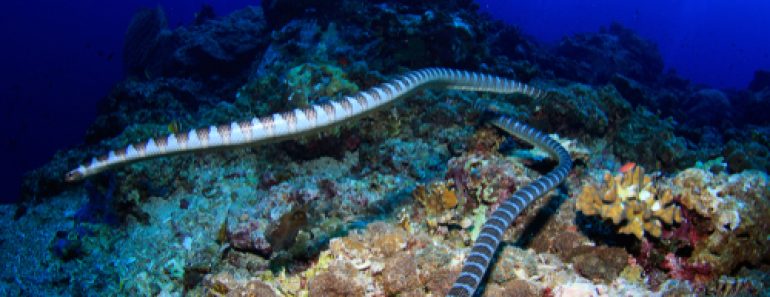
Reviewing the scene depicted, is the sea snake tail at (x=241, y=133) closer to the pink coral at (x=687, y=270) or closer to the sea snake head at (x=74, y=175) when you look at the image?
the sea snake head at (x=74, y=175)

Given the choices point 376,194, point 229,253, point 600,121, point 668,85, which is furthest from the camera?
point 668,85

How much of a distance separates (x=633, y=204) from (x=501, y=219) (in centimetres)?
108

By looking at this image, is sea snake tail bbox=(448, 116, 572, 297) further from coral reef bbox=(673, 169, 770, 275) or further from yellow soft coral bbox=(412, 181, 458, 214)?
coral reef bbox=(673, 169, 770, 275)

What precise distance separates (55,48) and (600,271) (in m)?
106

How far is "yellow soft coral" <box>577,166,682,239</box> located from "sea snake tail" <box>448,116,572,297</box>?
19.3 inches

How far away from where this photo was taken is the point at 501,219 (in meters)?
3.44

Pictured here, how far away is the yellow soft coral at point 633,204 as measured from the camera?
11.0 ft

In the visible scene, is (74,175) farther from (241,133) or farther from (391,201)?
(391,201)

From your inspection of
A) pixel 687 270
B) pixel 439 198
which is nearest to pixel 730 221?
pixel 687 270

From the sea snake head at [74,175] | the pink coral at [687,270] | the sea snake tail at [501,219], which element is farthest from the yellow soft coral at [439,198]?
the sea snake head at [74,175]

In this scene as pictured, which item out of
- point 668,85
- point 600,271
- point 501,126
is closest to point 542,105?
point 501,126

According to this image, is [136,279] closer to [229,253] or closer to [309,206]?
[229,253]

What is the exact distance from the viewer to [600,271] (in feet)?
11.3

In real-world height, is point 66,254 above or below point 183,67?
below
